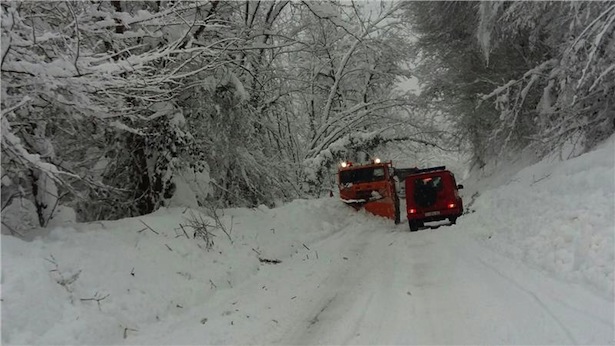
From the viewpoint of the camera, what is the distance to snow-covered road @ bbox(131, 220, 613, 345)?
17.1ft

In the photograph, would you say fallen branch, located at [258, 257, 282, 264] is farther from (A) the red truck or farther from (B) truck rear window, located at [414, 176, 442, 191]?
(B) truck rear window, located at [414, 176, 442, 191]

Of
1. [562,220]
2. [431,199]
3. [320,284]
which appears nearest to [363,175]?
[431,199]

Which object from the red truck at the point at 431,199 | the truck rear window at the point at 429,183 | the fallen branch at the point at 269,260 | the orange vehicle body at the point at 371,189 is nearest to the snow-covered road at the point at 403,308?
the fallen branch at the point at 269,260

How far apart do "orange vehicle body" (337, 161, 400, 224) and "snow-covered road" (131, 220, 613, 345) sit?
Result: 8.29 m

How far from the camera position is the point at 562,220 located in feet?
27.5

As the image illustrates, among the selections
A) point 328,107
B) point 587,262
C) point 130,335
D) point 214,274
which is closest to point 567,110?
point 587,262

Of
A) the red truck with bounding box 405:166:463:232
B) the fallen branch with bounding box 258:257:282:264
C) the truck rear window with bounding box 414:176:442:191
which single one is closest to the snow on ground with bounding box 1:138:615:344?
the fallen branch with bounding box 258:257:282:264

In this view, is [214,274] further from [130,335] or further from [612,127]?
[612,127]

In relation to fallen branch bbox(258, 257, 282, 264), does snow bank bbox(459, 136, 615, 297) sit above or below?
above

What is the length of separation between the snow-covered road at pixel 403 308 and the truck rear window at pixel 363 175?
9981mm

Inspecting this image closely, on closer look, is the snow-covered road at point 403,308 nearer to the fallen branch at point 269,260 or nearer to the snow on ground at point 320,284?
the snow on ground at point 320,284

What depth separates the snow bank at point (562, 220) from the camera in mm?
6574

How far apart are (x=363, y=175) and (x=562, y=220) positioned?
37.9ft

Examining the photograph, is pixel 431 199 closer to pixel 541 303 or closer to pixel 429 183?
pixel 429 183
